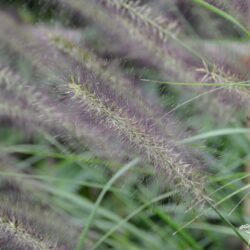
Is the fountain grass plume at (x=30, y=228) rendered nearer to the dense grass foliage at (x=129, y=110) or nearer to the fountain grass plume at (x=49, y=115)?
the dense grass foliage at (x=129, y=110)

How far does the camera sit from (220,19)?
1694 mm

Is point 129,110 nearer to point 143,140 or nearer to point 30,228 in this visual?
point 143,140

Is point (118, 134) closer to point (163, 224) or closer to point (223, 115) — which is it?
point (223, 115)

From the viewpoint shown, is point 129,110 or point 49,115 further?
point 49,115

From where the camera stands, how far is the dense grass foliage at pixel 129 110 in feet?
3.40

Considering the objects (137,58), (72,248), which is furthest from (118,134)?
(137,58)

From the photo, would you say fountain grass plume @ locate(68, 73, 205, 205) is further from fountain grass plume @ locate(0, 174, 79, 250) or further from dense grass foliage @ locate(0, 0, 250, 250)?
fountain grass plume @ locate(0, 174, 79, 250)

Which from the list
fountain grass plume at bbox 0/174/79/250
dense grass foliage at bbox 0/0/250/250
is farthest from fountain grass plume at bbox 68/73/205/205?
fountain grass plume at bbox 0/174/79/250

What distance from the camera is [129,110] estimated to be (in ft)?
3.39

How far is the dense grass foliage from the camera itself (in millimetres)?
1036

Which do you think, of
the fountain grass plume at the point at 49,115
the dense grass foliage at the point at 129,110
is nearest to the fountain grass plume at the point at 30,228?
the dense grass foliage at the point at 129,110

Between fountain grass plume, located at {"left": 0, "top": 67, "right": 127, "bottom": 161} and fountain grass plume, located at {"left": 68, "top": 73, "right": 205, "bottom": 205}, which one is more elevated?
fountain grass plume, located at {"left": 68, "top": 73, "right": 205, "bottom": 205}

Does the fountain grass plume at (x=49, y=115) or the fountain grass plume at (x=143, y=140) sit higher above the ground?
the fountain grass plume at (x=143, y=140)

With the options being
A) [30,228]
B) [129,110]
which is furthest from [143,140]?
[30,228]
